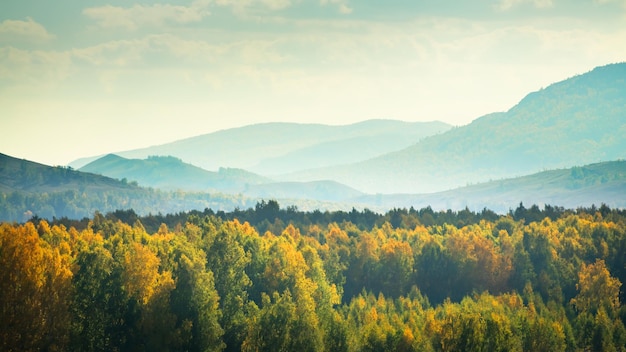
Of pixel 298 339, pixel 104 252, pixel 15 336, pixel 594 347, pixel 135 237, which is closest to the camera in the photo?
pixel 15 336

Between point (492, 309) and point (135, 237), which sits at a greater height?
point (135, 237)

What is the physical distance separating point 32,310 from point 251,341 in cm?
3143

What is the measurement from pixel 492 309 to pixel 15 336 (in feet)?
265

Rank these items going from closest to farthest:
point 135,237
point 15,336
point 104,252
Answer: point 15,336 → point 104,252 → point 135,237

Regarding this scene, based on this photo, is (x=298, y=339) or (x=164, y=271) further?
(x=164, y=271)

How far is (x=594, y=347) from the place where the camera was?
170 meters

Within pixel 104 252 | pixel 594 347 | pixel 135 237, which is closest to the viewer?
pixel 104 252

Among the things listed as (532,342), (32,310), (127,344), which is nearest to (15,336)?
(32,310)

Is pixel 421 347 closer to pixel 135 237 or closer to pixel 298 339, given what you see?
pixel 298 339

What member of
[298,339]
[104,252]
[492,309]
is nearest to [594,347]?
[492,309]

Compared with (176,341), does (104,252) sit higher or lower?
higher

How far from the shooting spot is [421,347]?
143m

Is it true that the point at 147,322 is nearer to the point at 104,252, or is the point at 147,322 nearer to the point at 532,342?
the point at 104,252

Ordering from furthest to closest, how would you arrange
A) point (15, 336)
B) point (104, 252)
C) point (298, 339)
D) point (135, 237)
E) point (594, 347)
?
point (135, 237)
point (594, 347)
point (104, 252)
point (298, 339)
point (15, 336)
